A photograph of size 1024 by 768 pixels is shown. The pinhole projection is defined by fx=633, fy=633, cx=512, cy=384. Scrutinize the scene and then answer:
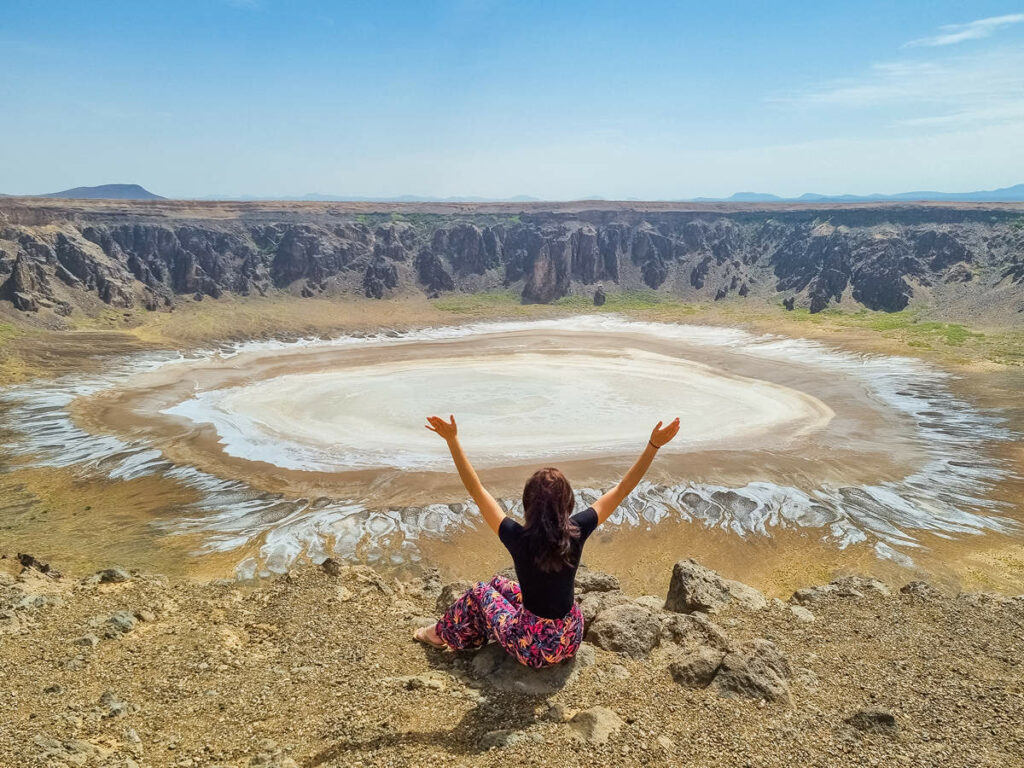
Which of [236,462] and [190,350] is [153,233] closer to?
[190,350]

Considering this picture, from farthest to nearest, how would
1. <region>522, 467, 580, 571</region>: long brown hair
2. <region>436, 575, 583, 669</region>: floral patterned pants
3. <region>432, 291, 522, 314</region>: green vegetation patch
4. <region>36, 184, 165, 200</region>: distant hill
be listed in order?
1. <region>36, 184, 165, 200</region>: distant hill
2. <region>432, 291, 522, 314</region>: green vegetation patch
3. <region>436, 575, 583, 669</region>: floral patterned pants
4. <region>522, 467, 580, 571</region>: long brown hair

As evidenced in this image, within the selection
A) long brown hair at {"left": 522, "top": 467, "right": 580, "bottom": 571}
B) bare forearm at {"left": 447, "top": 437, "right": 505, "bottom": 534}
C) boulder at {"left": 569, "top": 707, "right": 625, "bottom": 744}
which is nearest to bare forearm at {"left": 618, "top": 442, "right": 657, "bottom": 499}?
long brown hair at {"left": 522, "top": 467, "right": 580, "bottom": 571}

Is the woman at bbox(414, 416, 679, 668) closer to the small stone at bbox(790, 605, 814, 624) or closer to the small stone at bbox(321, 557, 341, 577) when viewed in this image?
the small stone at bbox(790, 605, 814, 624)

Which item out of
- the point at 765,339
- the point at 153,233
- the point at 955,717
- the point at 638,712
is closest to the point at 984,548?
the point at 955,717

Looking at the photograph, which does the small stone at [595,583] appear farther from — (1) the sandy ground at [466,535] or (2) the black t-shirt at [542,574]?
(1) the sandy ground at [466,535]

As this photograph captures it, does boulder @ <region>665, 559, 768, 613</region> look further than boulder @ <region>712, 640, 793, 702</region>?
Yes

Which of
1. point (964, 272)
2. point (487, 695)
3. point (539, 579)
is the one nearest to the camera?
point (539, 579)

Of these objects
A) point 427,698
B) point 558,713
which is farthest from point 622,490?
point 427,698
